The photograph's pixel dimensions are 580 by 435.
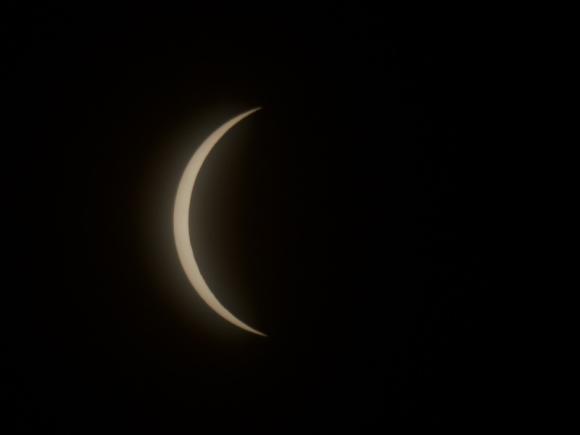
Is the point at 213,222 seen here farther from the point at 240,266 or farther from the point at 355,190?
the point at 355,190

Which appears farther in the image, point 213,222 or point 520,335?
point 520,335

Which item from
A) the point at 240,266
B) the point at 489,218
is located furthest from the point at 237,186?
the point at 489,218

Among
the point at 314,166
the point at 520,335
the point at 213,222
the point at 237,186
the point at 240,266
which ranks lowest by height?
the point at 520,335

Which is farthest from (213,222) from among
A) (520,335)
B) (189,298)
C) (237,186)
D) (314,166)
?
(520,335)

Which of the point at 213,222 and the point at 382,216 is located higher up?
the point at 382,216

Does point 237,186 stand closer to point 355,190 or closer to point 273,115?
point 273,115

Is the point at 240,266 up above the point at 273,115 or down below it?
below
